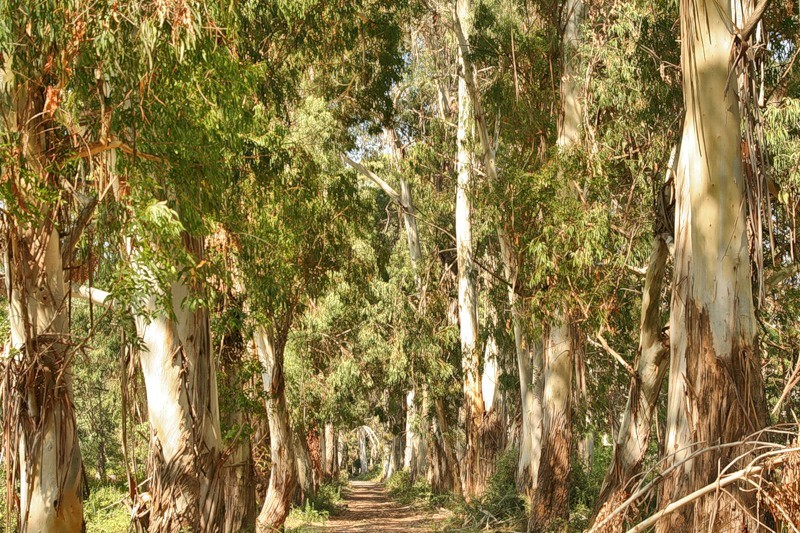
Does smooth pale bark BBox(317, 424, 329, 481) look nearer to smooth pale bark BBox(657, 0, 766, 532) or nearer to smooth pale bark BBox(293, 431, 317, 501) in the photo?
smooth pale bark BBox(293, 431, 317, 501)

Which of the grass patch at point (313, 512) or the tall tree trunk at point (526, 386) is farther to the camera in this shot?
the grass patch at point (313, 512)

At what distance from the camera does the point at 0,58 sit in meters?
7.06

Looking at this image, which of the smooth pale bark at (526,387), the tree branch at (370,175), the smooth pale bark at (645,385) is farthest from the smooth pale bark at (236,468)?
the tree branch at (370,175)

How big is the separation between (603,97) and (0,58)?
748 centimetres

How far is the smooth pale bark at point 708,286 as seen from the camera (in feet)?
20.1

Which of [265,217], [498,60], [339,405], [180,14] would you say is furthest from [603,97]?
[339,405]

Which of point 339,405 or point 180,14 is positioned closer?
point 180,14

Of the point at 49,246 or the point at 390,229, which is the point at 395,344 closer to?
the point at 390,229

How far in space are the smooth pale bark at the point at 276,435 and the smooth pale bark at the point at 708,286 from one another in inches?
303

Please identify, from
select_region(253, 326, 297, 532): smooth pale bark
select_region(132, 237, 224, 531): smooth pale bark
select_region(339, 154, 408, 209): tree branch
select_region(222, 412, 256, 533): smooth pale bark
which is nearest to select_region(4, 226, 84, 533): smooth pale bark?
select_region(132, 237, 224, 531): smooth pale bark

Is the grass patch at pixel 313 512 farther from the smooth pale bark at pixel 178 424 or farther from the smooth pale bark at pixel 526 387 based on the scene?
the smooth pale bark at pixel 178 424

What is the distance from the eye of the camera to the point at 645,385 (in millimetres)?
9609

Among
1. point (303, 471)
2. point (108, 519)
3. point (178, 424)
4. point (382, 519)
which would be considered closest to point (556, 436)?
point (178, 424)

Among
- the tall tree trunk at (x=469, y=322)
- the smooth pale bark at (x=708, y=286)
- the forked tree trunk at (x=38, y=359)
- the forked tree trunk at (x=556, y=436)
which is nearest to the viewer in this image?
the smooth pale bark at (x=708, y=286)
